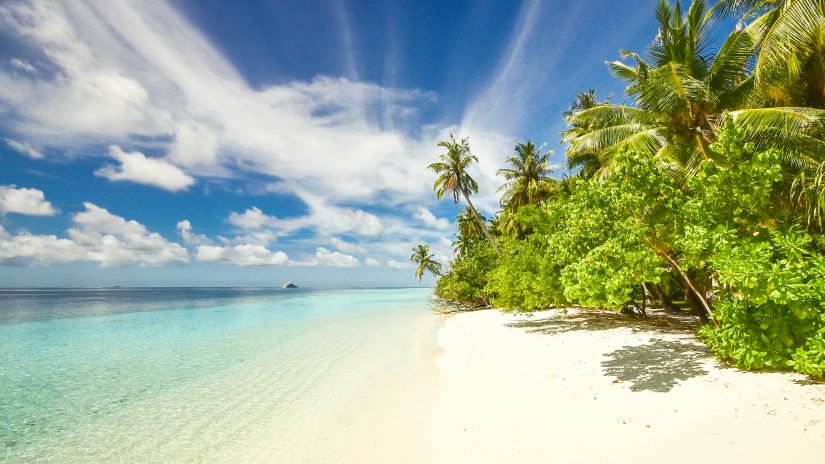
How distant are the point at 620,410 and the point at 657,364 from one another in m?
2.68

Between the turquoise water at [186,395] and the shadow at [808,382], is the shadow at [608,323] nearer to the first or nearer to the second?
the turquoise water at [186,395]

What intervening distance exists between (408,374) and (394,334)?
8308 mm

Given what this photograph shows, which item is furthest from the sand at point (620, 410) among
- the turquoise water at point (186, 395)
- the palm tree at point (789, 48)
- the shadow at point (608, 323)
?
the palm tree at point (789, 48)

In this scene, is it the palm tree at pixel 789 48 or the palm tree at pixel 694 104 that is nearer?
the palm tree at pixel 789 48

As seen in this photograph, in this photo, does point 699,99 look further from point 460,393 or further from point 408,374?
point 408,374

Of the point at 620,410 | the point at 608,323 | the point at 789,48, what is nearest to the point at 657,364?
the point at 620,410

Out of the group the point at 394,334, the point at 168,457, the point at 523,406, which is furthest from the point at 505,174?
the point at 168,457

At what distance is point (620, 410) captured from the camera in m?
5.23

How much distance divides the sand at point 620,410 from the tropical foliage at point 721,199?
842mm

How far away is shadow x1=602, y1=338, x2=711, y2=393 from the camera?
6.20 m

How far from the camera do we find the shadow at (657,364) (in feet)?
20.3

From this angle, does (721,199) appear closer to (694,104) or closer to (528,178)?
(694,104)

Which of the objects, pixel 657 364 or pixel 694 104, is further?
pixel 694 104

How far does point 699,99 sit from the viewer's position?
10266 mm
